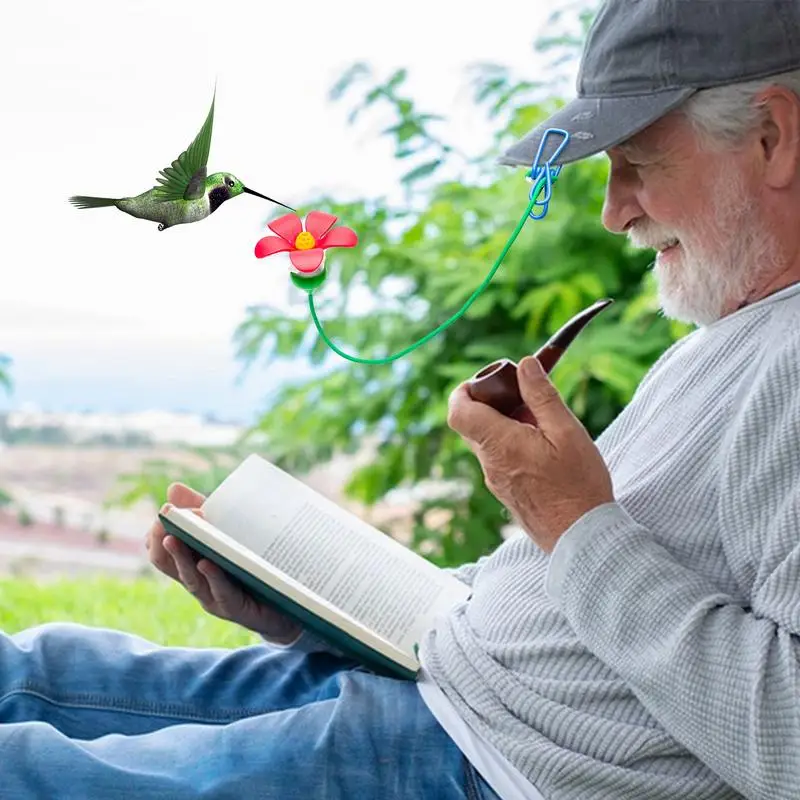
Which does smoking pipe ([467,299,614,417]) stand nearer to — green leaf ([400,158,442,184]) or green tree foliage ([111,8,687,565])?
green tree foliage ([111,8,687,565])

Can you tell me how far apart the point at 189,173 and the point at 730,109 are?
21.9 inches

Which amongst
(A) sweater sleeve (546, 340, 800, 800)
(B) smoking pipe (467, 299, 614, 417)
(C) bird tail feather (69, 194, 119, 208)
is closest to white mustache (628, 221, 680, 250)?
(B) smoking pipe (467, 299, 614, 417)

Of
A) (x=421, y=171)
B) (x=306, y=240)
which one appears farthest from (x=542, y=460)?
(x=421, y=171)

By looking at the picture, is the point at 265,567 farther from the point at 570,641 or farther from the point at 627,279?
the point at 627,279

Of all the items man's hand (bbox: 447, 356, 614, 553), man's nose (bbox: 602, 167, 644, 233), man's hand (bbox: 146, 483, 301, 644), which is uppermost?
man's nose (bbox: 602, 167, 644, 233)

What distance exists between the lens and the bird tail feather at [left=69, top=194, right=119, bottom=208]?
2.72 ft

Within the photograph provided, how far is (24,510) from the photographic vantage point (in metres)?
3.72

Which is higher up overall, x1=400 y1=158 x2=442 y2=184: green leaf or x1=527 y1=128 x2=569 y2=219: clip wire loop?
x1=527 y1=128 x2=569 y2=219: clip wire loop

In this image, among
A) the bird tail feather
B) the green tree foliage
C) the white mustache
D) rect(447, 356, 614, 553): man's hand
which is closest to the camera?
the bird tail feather

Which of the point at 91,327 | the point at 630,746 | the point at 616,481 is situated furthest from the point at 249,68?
the point at 630,746

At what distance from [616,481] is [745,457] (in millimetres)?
190

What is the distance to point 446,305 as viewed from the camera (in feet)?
8.91

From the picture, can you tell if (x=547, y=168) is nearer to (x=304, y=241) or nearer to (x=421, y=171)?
(x=304, y=241)

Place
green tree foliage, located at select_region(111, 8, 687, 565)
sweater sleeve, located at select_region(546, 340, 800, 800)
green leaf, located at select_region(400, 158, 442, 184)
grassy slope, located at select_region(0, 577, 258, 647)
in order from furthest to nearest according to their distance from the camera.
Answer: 1. green leaf, located at select_region(400, 158, 442, 184)
2. green tree foliage, located at select_region(111, 8, 687, 565)
3. grassy slope, located at select_region(0, 577, 258, 647)
4. sweater sleeve, located at select_region(546, 340, 800, 800)
